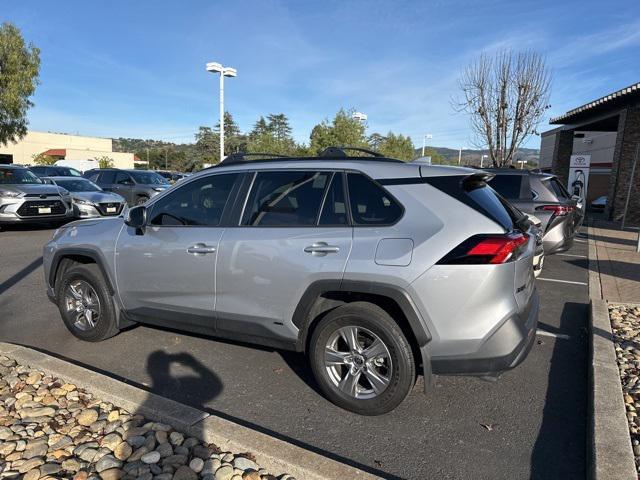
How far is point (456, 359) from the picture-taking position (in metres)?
2.97

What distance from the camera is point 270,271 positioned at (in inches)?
134

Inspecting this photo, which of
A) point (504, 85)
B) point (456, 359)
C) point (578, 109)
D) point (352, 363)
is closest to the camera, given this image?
point (456, 359)

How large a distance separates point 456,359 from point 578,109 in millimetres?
18285

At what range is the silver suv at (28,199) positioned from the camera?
11.0 m

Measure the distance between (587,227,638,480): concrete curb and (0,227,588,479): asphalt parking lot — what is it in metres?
0.15

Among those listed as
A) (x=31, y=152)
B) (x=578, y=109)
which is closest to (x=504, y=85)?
(x=578, y=109)

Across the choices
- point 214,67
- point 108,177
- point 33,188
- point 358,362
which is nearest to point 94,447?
point 358,362

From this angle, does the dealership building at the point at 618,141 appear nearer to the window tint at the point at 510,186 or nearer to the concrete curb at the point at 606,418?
the window tint at the point at 510,186

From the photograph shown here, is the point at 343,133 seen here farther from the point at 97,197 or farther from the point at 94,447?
the point at 94,447

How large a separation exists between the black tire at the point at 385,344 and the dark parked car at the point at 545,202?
5.57 metres

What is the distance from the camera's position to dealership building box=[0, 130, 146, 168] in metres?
58.4

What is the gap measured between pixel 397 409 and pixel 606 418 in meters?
1.35

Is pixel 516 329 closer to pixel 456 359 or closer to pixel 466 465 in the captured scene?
pixel 456 359

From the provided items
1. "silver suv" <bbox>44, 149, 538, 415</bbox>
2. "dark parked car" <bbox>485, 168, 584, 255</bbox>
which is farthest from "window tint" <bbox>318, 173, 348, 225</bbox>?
"dark parked car" <bbox>485, 168, 584, 255</bbox>
